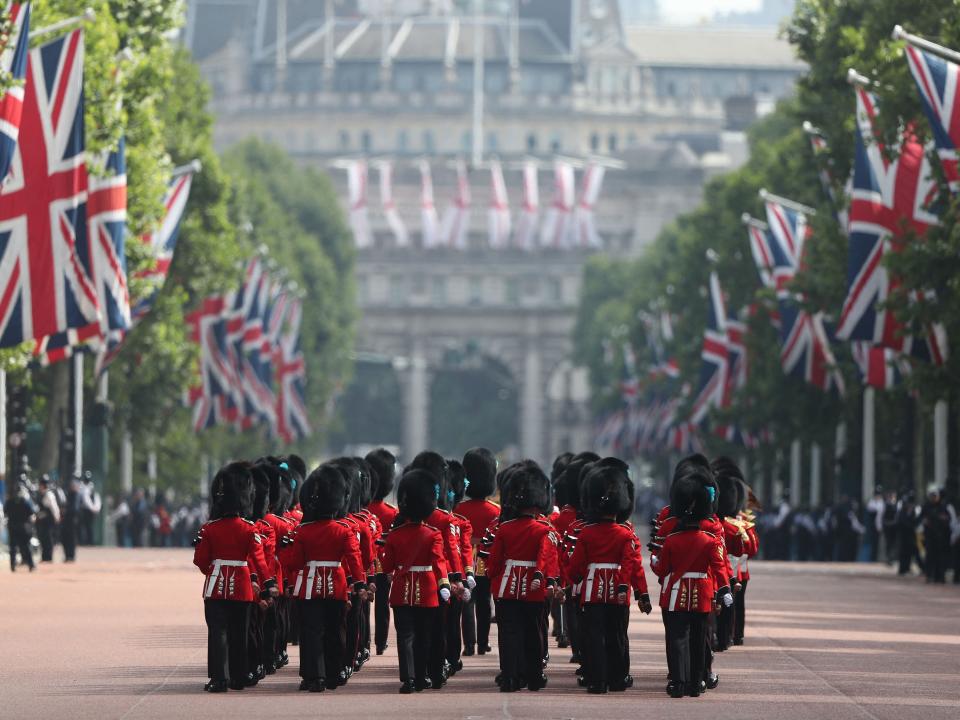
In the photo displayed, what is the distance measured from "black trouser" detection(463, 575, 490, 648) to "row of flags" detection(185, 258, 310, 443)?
47264 mm

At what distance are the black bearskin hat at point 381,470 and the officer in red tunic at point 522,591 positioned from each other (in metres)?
4.66

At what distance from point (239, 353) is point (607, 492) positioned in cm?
6146

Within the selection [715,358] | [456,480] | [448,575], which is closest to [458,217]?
[715,358]

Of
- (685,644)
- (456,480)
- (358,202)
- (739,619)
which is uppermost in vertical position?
(358,202)

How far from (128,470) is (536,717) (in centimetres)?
6693

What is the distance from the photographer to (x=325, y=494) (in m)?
27.8

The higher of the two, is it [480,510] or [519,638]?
[480,510]

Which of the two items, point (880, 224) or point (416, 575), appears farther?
point (880, 224)

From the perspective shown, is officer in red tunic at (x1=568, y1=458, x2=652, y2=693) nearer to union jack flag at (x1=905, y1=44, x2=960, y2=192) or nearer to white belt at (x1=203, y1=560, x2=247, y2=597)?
white belt at (x1=203, y1=560, x2=247, y2=597)

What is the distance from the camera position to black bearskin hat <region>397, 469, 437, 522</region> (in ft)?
91.8

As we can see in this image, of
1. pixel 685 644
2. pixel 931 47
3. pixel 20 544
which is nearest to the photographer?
pixel 685 644

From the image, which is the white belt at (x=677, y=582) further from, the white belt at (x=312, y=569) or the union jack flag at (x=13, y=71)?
the union jack flag at (x=13, y=71)

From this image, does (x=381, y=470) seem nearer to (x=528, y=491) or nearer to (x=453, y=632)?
(x=453, y=632)

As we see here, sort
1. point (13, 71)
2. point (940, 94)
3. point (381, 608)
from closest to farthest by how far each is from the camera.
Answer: point (381, 608)
point (13, 71)
point (940, 94)
